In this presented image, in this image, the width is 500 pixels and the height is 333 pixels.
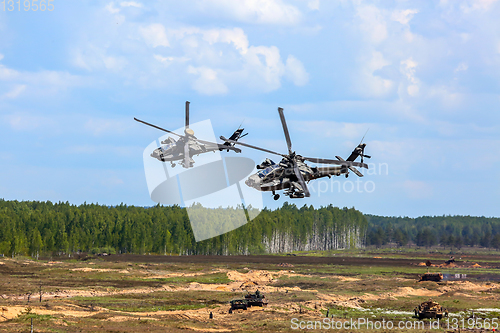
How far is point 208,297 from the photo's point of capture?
67.0 m

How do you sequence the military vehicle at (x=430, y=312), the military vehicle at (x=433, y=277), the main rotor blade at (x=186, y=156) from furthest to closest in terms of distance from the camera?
the military vehicle at (x=433, y=277) → the military vehicle at (x=430, y=312) → the main rotor blade at (x=186, y=156)

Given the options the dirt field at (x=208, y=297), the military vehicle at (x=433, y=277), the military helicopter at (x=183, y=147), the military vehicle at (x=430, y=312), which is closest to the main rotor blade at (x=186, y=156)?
the military helicopter at (x=183, y=147)

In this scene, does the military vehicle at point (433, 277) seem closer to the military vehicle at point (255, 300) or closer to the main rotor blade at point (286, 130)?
the military vehicle at point (255, 300)

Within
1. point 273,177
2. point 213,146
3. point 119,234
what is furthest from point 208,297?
point 119,234

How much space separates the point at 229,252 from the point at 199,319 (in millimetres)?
105388

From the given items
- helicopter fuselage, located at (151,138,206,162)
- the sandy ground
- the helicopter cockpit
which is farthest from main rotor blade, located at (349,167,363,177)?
the sandy ground

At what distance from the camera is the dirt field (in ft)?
158

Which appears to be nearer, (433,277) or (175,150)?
(175,150)

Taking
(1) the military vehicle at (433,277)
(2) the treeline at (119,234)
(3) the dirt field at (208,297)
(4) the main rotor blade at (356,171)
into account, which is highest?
(4) the main rotor blade at (356,171)

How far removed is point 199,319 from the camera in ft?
168

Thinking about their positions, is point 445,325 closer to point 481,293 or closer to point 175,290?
point 481,293

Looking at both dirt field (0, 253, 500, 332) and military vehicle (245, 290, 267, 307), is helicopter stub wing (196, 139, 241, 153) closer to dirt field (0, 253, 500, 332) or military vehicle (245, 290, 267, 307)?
dirt field (0, 253, 500, 332)

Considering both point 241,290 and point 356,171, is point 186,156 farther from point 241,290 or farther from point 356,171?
point 241,290

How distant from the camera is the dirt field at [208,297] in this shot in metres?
48.2
